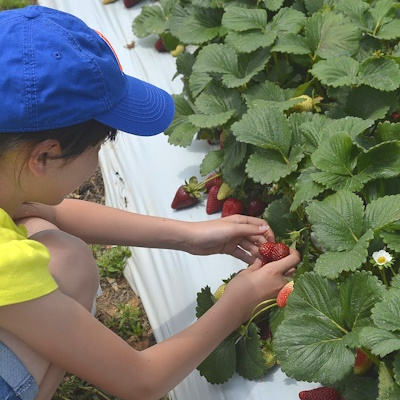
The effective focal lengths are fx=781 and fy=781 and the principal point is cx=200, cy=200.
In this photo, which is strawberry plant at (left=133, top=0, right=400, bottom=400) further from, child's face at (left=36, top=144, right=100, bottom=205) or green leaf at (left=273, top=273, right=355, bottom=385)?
child's face at (left=36, top=144, right=100, bottom=205)

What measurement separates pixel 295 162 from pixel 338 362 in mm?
523

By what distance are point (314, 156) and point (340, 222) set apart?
0.60 feet

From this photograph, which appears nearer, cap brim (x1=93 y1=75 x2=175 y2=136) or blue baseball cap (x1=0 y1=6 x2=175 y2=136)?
blue baseball cap (x1=0 y1=6 x2=175 y2=136)

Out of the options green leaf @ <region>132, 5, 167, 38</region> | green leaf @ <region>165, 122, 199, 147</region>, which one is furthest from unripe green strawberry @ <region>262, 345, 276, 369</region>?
green leaf @ <region>132, 5, 167, 38</region>

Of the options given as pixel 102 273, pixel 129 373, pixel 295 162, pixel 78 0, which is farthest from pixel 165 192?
pixel 78 0

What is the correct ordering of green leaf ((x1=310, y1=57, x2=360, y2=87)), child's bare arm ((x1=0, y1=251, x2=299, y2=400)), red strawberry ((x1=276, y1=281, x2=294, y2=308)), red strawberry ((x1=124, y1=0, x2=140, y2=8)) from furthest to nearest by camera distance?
red strawberry ((x1=124, y1=0, x2=140, y2=8))
green leaf ((x1=310, y1=57, x2=360, y2=87))
red strawberry ((x1=276, y1=281, x2=294, y2=308))
child's bare arm ((x1=0, y1=251, x2=299, y2=400))

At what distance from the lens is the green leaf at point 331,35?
2.00m

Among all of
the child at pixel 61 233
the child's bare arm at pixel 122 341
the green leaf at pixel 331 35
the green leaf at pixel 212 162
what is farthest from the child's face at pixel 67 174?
the green leaf at pixel 331 35

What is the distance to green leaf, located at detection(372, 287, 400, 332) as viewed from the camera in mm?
1310

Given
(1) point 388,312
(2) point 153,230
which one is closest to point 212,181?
(2) point 153,230

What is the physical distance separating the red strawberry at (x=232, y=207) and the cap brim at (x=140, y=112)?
530 millimetres

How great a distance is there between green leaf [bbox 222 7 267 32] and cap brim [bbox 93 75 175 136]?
64cm

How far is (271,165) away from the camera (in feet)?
5.91

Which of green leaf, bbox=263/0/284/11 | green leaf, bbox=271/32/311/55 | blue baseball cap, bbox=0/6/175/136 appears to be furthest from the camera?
green leaf, bbox=263/0/284/11
